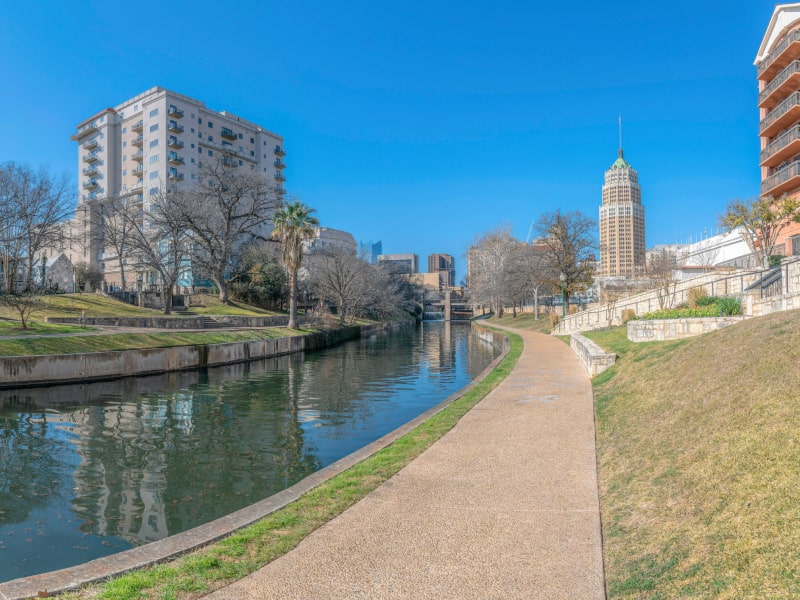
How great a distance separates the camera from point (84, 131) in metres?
98.1

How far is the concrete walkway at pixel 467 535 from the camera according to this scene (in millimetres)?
4398

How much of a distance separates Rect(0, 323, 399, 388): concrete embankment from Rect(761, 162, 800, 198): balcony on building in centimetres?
3526

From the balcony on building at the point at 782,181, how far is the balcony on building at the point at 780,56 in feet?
25.2

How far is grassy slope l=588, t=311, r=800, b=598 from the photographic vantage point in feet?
13.1

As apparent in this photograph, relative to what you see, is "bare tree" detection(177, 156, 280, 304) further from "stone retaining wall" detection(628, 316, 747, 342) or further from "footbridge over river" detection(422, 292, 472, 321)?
"footbridge over river" detection(422, 292, 472, 321)

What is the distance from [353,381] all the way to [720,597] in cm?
2017

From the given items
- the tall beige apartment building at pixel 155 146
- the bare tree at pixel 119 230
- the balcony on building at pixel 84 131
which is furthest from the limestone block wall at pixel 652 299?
the balcony on building at pixel 84 131

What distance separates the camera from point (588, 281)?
5562 cm

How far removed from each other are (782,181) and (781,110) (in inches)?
189

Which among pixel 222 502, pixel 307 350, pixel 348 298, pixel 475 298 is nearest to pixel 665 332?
pixel 222 502

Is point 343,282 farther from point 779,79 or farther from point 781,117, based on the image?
point 779,79

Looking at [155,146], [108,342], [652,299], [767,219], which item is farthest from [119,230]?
[767,219]

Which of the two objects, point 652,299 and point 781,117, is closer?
point 652,299

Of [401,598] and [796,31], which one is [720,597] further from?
[796,31]
